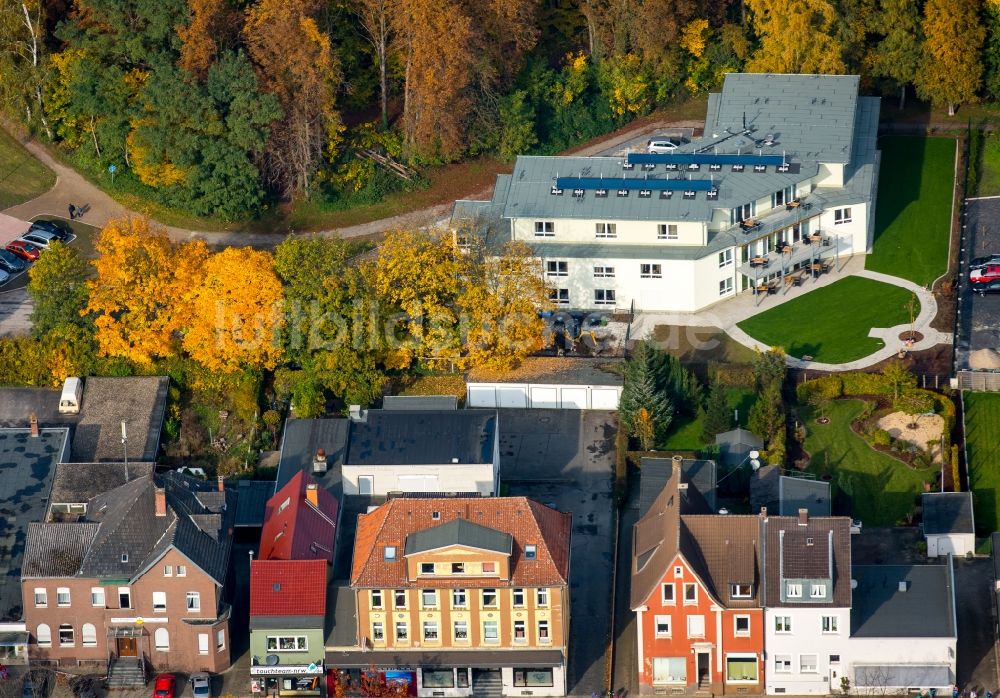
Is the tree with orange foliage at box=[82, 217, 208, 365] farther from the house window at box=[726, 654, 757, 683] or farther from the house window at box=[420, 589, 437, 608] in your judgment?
the house window at box=[726, 654, 757, 683]

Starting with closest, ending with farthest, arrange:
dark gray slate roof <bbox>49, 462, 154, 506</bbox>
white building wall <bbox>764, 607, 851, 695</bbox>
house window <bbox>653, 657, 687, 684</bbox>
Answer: white building wall <bbox>764, 607, 851, 695</bbox>
house window <bbox>653, 657, 687, 684</bbox>
dark gray slate roof <bbox>49, 462, 154, 506</bbox>

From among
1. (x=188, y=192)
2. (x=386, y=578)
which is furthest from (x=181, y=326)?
(x=386, y=578)

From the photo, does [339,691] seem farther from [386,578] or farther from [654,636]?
[654,636]

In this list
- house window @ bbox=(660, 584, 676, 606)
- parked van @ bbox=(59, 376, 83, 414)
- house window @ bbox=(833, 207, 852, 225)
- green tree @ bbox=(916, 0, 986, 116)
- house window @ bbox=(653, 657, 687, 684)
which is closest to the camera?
house window @ bbox=(660, 584, 676, 606)

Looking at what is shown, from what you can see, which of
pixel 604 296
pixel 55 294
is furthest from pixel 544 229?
pixel 55 294

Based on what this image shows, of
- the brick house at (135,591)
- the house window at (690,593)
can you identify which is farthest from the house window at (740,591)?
the brick house at (135,591)

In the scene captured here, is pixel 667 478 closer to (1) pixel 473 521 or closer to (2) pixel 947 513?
(1) pixel 473 521

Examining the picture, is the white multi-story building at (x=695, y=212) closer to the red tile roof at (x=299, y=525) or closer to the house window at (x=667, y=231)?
the house window at (x=667, y=231)

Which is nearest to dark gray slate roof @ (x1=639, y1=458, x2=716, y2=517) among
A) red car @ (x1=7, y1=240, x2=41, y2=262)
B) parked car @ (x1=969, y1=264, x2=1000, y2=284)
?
parked car @ (x1=969, y1=264, x2=1000, y2=284)
